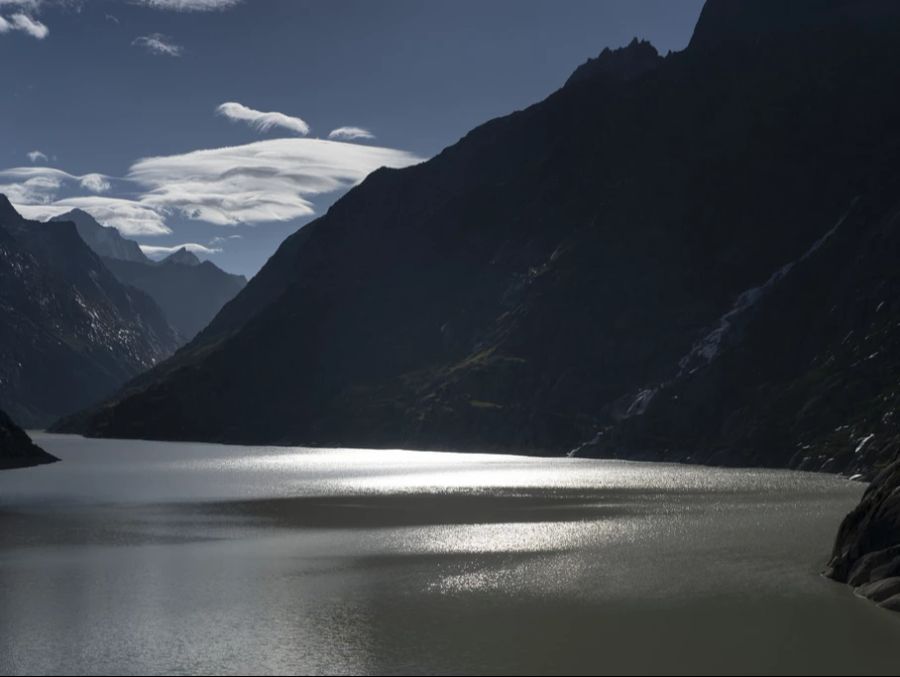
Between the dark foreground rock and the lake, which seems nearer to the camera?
the lake

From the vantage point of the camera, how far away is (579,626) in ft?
206

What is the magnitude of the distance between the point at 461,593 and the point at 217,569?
24069 mm

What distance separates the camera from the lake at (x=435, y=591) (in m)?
55.5

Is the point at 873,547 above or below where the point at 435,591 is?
above

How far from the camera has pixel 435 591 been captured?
246 ft

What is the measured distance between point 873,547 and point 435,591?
113ft

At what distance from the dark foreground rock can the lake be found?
1964 mm

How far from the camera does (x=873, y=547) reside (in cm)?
7794

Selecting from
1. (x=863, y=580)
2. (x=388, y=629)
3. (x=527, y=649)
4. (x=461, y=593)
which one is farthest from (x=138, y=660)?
(x=863, y=580)

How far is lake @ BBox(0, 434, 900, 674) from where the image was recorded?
182ft

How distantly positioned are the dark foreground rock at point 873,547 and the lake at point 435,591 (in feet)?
6.44

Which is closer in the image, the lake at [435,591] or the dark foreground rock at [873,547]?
the lake at [435,591]

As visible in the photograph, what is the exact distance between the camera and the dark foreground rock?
2869 inches

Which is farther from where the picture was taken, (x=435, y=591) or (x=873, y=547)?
(x=873, y=547)
